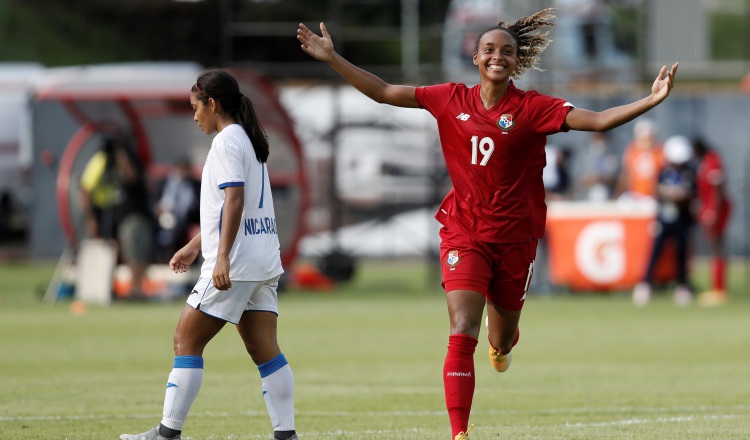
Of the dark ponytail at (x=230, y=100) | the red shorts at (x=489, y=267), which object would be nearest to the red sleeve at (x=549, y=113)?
the red shorts at (x=489, y=267)

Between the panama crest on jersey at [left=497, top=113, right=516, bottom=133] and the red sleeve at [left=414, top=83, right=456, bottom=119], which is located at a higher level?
the red sleeve at [left=414, top=83, right=456, bottom=119]

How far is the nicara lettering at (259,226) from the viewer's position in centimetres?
808

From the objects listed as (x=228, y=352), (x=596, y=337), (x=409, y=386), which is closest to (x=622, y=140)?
(x=596, y=337)

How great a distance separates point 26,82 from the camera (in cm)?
3441

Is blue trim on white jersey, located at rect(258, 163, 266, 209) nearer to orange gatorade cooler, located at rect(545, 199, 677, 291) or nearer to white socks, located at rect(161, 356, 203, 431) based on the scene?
white socks, located at rect(161, 356, 203, 431)

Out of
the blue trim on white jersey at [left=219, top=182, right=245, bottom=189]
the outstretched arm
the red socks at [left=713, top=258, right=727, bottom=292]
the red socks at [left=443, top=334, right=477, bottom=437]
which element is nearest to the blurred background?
the red socks at [left=713, top=258, right=727, bottom=292]

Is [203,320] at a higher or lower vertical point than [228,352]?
higher

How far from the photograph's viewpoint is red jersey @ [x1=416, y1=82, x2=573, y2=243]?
8.34 meters

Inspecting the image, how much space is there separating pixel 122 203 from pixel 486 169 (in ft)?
43.8

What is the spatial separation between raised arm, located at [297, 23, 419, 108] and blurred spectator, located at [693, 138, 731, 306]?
44.6 feet

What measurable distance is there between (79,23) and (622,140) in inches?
Answer: 734

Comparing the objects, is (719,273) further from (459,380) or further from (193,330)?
(193,330)

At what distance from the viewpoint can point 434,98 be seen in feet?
28.3

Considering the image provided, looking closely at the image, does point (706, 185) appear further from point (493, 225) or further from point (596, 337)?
point (493, 225)
